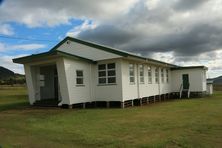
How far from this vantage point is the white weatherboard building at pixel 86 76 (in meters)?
15.8

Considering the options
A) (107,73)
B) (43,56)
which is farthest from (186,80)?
(43,56)

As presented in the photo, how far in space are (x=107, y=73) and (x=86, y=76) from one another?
1409mm

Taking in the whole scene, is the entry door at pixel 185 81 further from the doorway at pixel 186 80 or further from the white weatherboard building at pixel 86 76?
the white weatherboard building at pixel 86 76

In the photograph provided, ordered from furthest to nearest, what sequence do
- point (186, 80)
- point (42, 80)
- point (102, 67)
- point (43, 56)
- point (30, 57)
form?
point (186, 80) → point (42, 80) → point (102, 67) → point (30, 57) → point (43, 56)

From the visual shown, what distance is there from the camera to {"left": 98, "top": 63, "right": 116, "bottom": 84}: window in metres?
17.5

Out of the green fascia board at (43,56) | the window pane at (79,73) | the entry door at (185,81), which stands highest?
the green fascia board at (43,56)

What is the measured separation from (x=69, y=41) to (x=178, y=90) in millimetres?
14467

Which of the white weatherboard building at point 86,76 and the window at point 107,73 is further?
the window at point 107,73

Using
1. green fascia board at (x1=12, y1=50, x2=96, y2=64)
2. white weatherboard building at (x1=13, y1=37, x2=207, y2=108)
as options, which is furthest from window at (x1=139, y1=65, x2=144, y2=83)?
green fascia board at (x1=12, y1=50, x2=96, y2=64)

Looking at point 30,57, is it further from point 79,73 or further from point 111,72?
point 111,72

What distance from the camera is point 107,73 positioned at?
57.8ft

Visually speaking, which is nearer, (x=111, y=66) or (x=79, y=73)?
(x=79, y=73)

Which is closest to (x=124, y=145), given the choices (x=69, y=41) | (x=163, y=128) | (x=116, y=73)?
(x=163, y=128)

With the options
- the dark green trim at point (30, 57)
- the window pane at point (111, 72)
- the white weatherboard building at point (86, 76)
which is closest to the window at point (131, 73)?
the white weatherboard building at point (86, 76)
